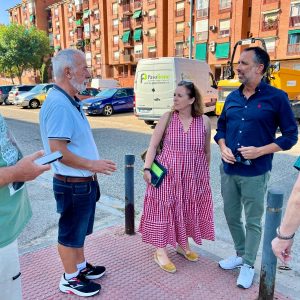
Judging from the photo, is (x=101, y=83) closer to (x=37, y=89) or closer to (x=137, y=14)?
(x=37, y=89)

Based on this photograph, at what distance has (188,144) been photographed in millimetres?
2898

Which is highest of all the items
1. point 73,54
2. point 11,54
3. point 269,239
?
point 11,54

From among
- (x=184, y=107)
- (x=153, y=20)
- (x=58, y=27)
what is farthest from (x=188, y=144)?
(x=58, y=27)

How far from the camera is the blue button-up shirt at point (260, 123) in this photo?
2574 millimetres

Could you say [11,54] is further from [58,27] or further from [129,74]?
[58,27]

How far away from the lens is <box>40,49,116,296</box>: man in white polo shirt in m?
2.24

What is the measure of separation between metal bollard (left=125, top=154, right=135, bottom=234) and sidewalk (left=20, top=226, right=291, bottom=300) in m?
0.22

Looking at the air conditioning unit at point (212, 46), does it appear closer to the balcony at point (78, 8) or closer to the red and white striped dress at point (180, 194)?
the balcony at point (78, 8)

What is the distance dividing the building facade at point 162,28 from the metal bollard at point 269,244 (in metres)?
20.5

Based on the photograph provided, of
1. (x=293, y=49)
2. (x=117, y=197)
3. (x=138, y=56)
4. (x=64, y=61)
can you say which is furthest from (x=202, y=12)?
(x=64, y=61)

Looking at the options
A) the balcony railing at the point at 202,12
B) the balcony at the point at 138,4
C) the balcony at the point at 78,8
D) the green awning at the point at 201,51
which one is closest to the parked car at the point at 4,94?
the green awning at the point at 201,51

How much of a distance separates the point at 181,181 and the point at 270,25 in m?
32.4

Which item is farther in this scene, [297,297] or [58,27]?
[58,27]

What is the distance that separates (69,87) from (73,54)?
241 millimetres
